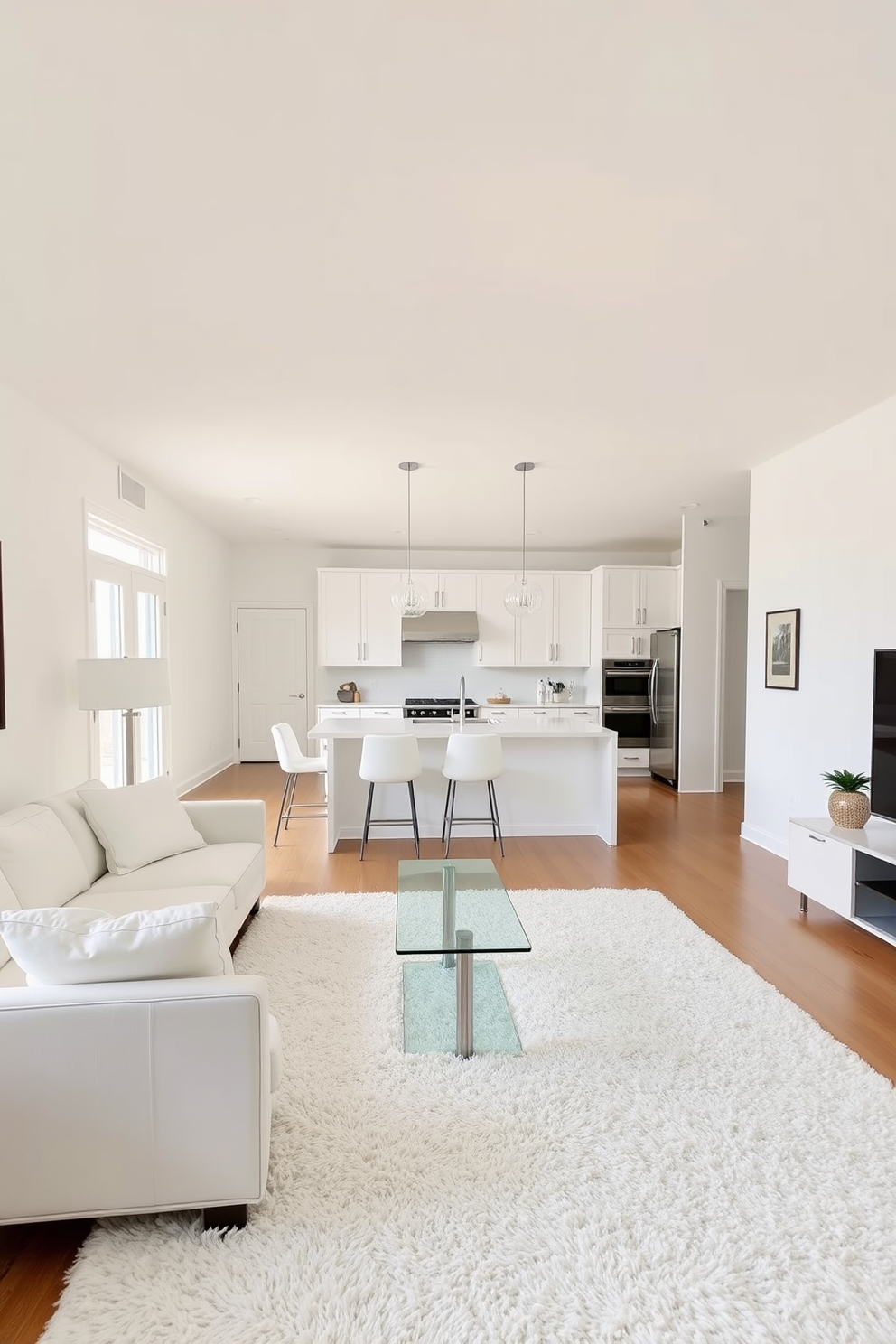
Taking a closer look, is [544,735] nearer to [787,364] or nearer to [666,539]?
[787,364]

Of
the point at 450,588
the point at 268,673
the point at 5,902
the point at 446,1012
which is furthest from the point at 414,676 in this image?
the point at 5,902

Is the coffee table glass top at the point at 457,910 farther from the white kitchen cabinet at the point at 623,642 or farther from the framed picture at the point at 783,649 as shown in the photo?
the white kitchen cabinet at the point at 623,642

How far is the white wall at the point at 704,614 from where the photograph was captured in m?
7.09

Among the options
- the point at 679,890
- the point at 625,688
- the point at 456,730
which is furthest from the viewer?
the point at 625,688

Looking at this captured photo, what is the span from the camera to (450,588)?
855 centimetres

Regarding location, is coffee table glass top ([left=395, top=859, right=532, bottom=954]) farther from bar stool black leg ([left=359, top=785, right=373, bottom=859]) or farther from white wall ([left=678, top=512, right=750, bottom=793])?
white wall ([left=678, top=512, right=750, bottom=793])

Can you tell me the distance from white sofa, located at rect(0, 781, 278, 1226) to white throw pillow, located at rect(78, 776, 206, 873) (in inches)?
60.1

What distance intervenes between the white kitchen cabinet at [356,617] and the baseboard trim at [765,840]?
4.33m

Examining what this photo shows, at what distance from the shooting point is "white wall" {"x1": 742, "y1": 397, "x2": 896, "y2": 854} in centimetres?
400

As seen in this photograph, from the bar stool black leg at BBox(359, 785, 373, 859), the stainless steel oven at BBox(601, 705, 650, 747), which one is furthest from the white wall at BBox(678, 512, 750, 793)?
the bar stool black leg at BBox(359, 785, 373, 859)

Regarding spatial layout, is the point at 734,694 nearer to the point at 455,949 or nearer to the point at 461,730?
the point at 461,730

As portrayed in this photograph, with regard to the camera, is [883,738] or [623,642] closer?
[883,738]

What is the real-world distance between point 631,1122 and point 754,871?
292 cm

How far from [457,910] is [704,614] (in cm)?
523
